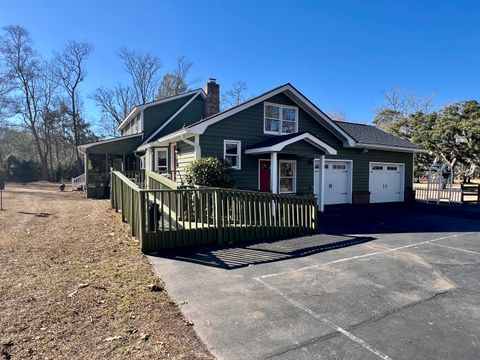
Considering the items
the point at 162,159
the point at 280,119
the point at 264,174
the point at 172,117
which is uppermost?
the point at 172,117

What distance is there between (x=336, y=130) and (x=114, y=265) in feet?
39.9

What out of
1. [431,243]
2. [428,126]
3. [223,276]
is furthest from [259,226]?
[428,126]

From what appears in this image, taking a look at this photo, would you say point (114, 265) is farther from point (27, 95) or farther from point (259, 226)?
point (27, 95)

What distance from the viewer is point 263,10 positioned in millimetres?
14484

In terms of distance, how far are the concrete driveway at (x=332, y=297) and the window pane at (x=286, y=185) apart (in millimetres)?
5887

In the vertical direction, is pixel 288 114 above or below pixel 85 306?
above

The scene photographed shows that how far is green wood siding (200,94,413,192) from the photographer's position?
12055 mm

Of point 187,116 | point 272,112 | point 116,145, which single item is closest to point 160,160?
point 116,145

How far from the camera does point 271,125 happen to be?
44.4ft

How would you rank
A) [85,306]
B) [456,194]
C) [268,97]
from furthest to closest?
[456,194]
[268,97]
[85,306]

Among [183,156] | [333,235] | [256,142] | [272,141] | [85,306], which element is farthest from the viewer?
[183,156]

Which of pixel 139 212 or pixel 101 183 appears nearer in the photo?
pixel 139 212

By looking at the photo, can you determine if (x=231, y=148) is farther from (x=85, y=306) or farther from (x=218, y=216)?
(x=85, y=306)

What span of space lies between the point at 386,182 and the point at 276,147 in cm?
922
